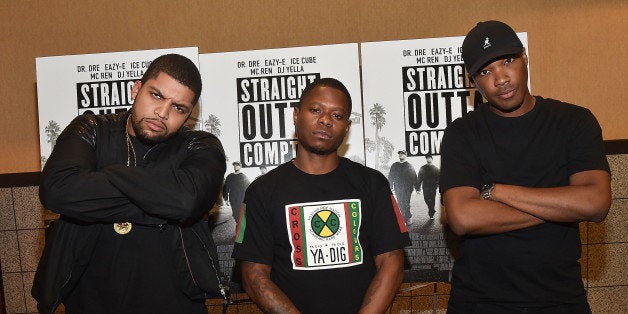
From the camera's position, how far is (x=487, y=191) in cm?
271

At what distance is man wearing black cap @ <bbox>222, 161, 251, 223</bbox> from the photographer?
13.5 feet

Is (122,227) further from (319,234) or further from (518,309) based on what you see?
(518,309)

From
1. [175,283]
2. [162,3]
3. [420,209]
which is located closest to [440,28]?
[420,209]

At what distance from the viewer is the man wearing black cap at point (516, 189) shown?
2.62m

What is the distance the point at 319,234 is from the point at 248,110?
134cm

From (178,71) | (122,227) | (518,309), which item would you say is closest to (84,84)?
(178,71)

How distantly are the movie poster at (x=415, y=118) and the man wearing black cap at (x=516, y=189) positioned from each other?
1215 mm

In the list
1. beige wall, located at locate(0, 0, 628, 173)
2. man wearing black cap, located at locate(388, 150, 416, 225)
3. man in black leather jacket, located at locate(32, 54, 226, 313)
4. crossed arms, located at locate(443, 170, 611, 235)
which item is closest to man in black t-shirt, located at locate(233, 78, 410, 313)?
man in black leather jacket, located at locate(32, 54, 226, 313)

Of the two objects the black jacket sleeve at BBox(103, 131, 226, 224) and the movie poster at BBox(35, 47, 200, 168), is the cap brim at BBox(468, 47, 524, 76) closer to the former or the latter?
the black jacket sleeve at BBox(103, 131, 226, 224)

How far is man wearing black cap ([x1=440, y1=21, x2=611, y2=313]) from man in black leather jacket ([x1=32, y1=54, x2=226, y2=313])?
1099 mm

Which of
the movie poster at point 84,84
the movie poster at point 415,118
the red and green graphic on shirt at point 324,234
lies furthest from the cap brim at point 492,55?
the movie poster at point 84,84

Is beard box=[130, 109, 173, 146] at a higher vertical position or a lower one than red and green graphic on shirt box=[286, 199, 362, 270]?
higher

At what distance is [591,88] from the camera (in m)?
5.07

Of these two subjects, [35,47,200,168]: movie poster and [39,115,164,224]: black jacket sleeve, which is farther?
[35,47,200,168]: movie poster
